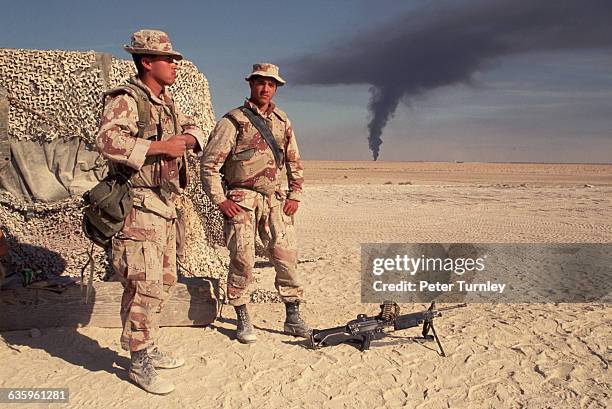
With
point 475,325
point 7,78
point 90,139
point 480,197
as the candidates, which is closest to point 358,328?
point 475,325

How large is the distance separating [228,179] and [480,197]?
56.5 feet

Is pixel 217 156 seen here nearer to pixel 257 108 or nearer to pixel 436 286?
pixel 257 108

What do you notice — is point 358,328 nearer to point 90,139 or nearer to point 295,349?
point 295,349

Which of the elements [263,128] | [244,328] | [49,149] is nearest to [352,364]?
[244,328]

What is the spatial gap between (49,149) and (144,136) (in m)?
2.66

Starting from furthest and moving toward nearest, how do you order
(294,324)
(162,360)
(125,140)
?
1. (294,324)
2. (162,360)
3. (125,140)

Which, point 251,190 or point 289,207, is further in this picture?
point 289,207

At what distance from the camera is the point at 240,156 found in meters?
4.69

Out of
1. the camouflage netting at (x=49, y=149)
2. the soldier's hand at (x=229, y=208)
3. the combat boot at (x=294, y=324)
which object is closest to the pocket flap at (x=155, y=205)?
the soldier's hand at (x=229, y=208)

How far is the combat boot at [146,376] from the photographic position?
3.92 metres

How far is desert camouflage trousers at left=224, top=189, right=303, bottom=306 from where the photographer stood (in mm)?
4652

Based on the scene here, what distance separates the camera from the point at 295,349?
188 inches

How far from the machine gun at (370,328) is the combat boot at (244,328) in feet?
1.82

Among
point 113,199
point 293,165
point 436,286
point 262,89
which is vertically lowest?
point 436,286
